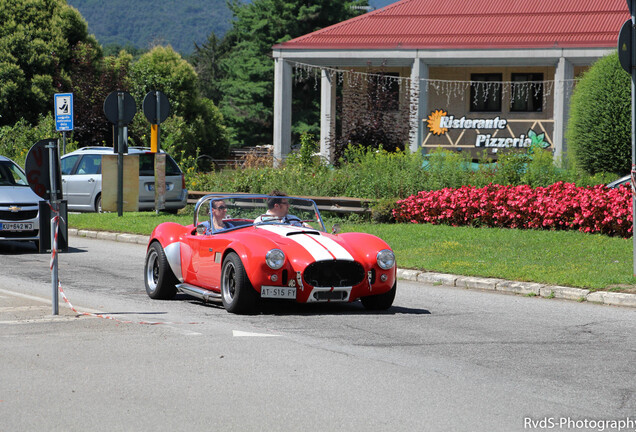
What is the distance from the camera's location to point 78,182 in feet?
80.1

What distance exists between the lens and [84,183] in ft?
80.0

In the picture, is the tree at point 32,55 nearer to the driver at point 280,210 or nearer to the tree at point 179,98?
the tree at point 179,98

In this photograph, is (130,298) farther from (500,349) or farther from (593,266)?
(593,266)

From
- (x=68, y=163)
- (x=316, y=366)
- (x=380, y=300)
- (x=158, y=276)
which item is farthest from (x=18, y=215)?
(x=316, y=366)

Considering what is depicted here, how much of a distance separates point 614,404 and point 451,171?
1588cm

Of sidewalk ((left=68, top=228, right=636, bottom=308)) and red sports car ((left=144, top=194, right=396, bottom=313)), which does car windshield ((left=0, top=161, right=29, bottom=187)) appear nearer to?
red sports car ((left=144, top=194, right=396, bottom=313))

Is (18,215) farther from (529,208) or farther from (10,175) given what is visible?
(529,208)

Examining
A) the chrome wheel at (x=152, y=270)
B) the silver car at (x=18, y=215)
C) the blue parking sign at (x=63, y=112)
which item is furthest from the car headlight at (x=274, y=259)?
the blue parking sign at (x=63, y=112)

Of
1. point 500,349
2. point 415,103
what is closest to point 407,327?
point 500,349

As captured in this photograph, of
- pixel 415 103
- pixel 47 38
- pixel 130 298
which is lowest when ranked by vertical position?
pixel 130 298

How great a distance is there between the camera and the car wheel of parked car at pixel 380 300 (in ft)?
34.3

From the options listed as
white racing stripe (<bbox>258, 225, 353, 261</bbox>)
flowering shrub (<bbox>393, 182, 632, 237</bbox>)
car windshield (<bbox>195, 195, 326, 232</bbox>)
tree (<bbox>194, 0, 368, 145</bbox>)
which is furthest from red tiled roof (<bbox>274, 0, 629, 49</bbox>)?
tree (<bbox>194, 0, 368, 145</bbox>)

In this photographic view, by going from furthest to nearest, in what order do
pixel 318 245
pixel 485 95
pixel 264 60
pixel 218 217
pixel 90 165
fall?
pixel 264 60
pixel 485 95
pixel 90 165
pixel 218 217
pixel 318 245

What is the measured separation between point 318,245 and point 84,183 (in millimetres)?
15394
